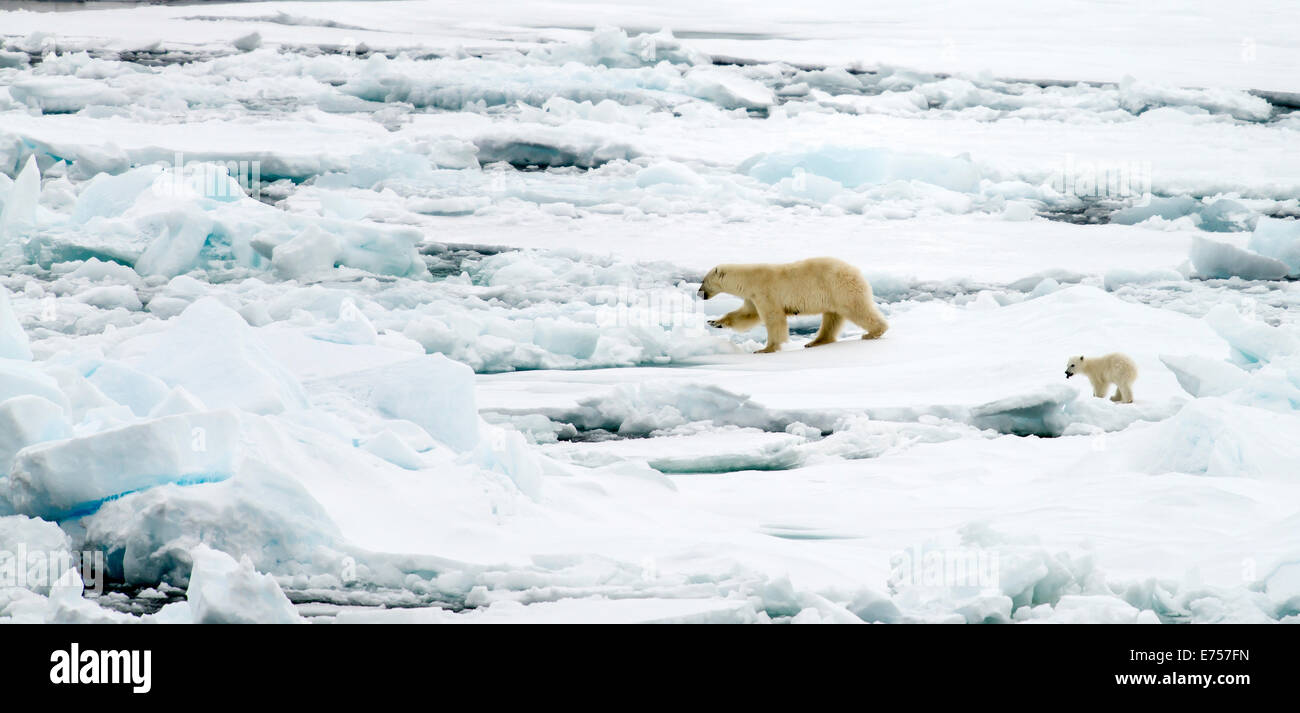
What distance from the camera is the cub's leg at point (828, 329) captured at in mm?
6180

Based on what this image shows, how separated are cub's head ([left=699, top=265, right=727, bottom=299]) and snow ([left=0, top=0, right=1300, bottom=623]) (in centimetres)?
21

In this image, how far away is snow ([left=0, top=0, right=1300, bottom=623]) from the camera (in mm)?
3141

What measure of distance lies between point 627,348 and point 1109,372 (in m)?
2.11

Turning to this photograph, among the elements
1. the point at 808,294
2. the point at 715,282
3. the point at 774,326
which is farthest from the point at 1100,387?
the point at 715,282

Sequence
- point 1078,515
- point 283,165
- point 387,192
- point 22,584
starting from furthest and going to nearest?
point 283,165, point 387,192, point 1078,515, point 22,584

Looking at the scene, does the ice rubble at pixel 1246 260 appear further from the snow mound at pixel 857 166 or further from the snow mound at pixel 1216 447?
the snow mound at pixel 1216 447

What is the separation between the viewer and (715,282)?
6281 mm

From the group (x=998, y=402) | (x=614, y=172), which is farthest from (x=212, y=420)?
(x=614, y=172)

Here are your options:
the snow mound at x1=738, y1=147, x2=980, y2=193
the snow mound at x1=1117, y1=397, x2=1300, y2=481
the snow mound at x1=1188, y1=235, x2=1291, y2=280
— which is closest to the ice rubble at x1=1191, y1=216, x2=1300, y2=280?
the snow mound at x1=1188, y1=235, x2=1291, y2=280

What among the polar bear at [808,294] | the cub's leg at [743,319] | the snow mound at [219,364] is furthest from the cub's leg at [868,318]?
the snow mound at [219,364]

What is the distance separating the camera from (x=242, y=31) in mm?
19281

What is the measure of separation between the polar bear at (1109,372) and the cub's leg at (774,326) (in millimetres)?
1387

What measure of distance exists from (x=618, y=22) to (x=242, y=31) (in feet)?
19.1
